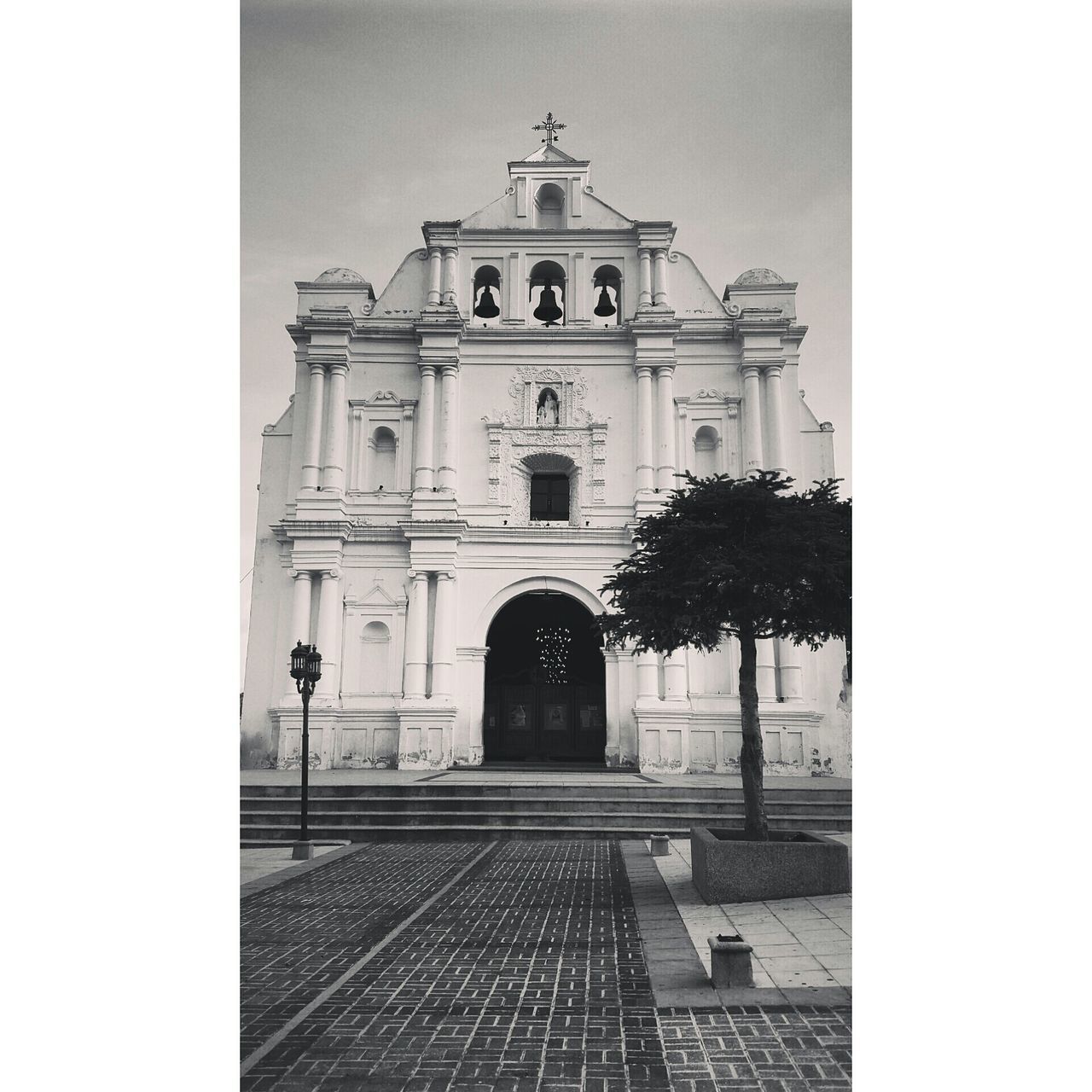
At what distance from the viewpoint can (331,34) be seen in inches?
181

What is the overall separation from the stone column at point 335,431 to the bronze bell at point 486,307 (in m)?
2.12

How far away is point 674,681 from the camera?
10930 mm

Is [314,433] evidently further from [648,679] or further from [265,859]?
[648,679]

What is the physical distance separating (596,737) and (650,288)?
5948 millimetres

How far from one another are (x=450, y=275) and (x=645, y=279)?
2544 mm

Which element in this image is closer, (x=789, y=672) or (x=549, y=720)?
(x=789, y=672)

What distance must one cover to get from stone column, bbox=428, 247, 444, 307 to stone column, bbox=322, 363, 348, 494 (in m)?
1.19

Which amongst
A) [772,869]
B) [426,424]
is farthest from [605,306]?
[772,869]

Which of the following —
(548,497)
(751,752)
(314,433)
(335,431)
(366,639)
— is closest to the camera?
(751,752)

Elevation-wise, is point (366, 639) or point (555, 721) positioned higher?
point (366, 639)

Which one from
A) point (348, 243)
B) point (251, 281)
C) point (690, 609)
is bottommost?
point (690, 609)

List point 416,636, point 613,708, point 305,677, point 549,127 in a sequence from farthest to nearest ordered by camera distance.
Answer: point 613,708, point 416,636, point 305,677, point 549,127
